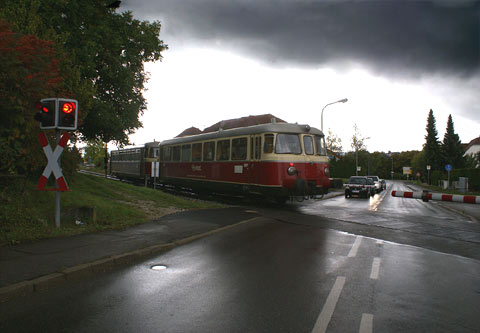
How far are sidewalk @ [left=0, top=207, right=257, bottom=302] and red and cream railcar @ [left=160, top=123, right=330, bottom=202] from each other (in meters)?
5.16

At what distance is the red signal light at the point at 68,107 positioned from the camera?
25.7 ft

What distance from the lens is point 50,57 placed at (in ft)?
26.2

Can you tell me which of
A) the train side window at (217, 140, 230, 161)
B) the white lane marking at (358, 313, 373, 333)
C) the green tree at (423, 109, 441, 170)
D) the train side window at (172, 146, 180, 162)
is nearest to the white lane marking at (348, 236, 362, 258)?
the white lane marking at (358, 313, 373, 333)

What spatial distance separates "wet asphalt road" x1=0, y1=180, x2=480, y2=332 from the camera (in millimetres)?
3732

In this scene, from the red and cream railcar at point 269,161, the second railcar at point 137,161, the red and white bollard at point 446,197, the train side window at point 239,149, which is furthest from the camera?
the second railcar at point 137,161

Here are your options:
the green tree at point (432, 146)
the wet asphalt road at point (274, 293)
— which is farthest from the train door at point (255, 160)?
the green tree at point (432, 146)

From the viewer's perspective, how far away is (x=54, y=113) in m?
7.73

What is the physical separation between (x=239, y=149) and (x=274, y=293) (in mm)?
11657

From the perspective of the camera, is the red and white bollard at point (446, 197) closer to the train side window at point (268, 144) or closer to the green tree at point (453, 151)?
the train side window at point (268, 144)

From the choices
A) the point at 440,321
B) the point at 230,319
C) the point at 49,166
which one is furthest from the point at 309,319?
the point at 49,166

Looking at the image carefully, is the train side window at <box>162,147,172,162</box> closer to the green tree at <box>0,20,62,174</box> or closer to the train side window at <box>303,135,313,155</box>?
the train side window at <box>303,135,313,155</box>

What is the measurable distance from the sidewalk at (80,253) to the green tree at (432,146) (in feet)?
226

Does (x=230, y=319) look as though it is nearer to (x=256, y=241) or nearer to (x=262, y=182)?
(x=256, y=241)

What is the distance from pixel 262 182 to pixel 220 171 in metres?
3.23
